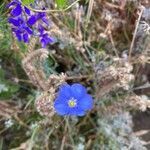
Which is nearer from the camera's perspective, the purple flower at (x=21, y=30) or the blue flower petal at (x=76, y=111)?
the blue flower petal at (x=76, y=111)

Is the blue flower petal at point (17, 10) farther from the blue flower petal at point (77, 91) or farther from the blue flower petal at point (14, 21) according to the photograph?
the blue flower petal at point (77, 91)

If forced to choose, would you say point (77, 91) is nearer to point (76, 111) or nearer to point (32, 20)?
point (76, 111)

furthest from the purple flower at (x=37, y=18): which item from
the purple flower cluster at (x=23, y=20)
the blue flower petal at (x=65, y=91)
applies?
the blue flower petal at (x=65, y=91)

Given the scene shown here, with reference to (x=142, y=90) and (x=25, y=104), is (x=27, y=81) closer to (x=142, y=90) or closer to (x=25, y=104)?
(x=25, y=104)

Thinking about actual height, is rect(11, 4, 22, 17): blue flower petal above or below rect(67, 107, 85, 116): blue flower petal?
above

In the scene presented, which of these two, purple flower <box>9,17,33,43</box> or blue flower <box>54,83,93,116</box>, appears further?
purple flower <box>9,17,33,43</box>

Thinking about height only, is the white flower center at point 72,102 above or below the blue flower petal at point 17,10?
below

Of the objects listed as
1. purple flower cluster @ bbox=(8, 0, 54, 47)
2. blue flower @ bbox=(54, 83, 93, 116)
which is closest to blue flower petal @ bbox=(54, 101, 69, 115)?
blue flower @ bbox=(54, 83, 93, 116)

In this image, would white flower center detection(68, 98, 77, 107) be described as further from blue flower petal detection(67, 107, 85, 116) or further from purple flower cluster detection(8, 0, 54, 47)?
purple flower cluster detection(8, 0, 54, 47)
